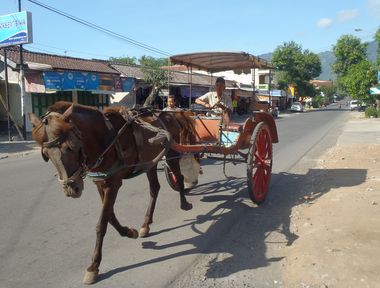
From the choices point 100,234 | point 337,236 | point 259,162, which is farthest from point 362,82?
point 100,234

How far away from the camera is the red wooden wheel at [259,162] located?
21.8 feet

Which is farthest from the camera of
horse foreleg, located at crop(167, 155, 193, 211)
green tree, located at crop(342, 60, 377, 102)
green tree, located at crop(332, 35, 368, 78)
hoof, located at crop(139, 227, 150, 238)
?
green tree, located at crop(332, 35, 368, 78)

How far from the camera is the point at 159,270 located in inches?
171

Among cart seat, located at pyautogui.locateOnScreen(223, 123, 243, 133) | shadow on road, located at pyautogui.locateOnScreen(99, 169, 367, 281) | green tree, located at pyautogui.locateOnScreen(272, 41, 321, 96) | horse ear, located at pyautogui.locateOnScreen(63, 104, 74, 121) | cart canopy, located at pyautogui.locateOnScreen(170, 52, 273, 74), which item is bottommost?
shadow on road, located at pyautogui.locateOnScreen(99, 169, 367, 281)

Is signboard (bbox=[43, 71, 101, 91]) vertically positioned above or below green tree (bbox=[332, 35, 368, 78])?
below

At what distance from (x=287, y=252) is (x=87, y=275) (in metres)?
2.25

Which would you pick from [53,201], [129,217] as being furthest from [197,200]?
[53,201]

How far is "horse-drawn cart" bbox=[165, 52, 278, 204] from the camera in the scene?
6.68m

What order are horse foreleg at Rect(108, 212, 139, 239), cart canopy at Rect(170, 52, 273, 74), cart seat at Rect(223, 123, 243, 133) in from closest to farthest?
horse foreleg at Rect(108, 212, 139, 239) < cart seat at Rect(223, 123, 243, 133) < cart canopy at Rect(170, 52, 273, 74)

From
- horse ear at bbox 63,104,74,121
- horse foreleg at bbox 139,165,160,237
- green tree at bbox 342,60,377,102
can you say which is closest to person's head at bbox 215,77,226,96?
horse foreleg at bbox 139,165,160,237

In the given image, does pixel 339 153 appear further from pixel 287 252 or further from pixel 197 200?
pixel 287 252

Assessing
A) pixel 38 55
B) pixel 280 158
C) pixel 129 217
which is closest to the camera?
pixel 129 217

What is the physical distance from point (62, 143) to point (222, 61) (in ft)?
17.7

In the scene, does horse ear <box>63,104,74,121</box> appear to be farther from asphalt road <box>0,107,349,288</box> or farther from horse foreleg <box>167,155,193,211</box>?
horse foreleg <box>167,155,193,211</box>
